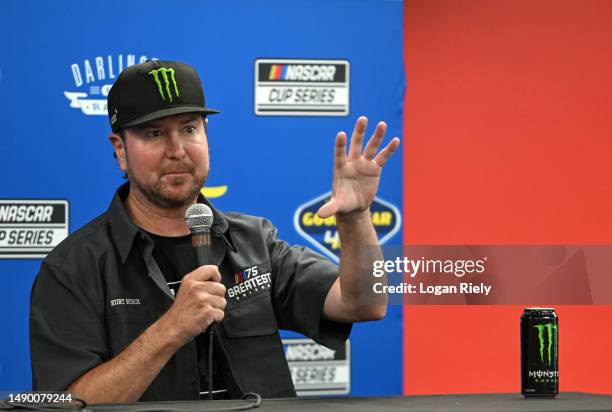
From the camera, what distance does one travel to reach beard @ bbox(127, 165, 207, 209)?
1.90 metres

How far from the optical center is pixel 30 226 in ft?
8.47

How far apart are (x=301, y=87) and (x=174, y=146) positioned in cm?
91

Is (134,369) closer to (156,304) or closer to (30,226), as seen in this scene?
(156,304)

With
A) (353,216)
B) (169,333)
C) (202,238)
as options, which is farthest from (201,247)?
(353,216)

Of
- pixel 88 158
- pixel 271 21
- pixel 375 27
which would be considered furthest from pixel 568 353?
pixel 88 158

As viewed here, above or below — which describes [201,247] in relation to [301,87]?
below

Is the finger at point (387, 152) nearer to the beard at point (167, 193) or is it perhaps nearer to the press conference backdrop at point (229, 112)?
the beard at point (167, 193)

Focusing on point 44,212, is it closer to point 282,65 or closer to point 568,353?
point 282,65

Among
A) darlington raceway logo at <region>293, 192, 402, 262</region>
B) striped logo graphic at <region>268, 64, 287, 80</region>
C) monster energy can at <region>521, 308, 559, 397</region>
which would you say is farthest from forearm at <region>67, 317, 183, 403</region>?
striped logo graphic at <region>268, 64, 287, 80</region>

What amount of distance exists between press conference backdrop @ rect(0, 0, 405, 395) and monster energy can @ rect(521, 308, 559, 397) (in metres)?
1.31

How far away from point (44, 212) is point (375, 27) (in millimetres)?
1176

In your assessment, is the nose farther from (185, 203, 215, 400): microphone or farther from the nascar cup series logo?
the nascar cup series logo

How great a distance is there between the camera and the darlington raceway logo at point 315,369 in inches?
106

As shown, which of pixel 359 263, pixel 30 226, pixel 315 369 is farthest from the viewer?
pixel 315 369
